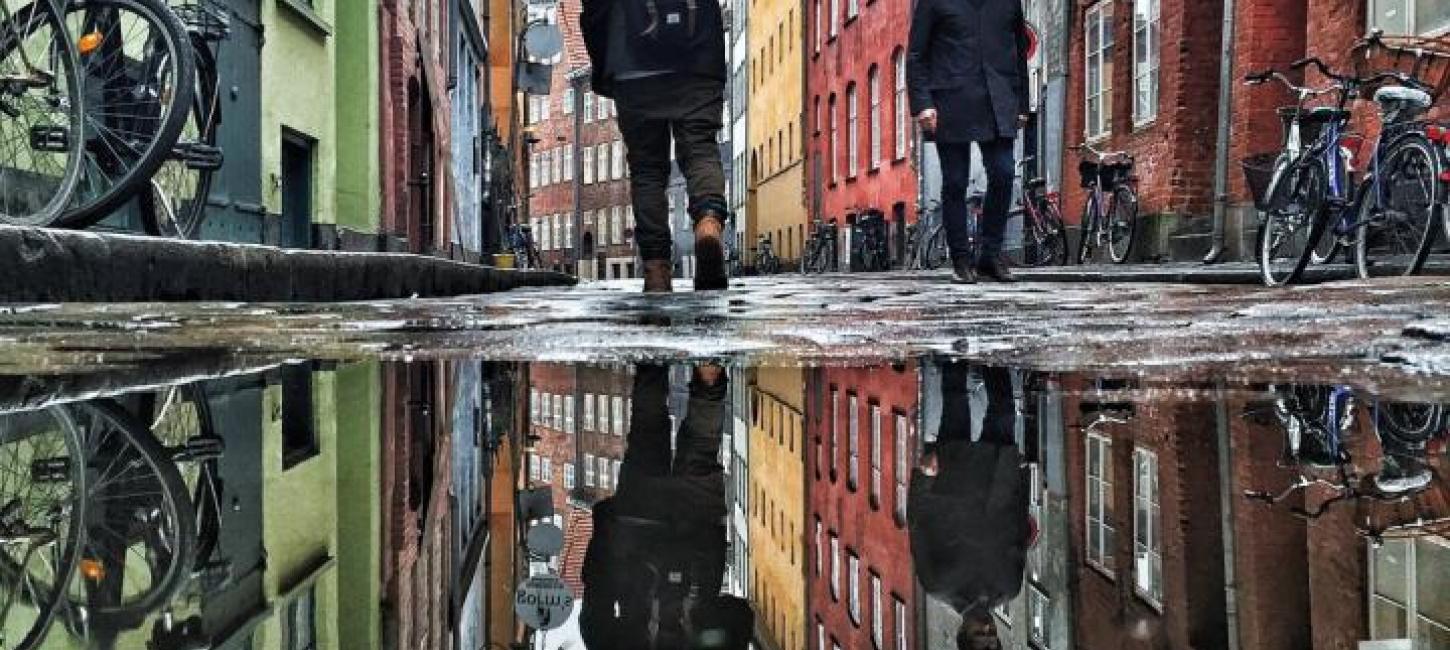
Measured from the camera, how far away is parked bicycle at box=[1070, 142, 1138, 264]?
15.9 meters

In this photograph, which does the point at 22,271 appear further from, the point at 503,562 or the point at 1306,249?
the point at 1306,249

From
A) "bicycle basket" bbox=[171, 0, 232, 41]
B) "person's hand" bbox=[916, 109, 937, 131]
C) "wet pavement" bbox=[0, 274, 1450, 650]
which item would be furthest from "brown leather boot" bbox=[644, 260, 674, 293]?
"wet pavement" bbox=[0, 274, 1450, 650]

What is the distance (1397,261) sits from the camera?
331 inches

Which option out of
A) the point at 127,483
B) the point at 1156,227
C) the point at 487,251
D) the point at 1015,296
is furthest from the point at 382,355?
the point at 487,251

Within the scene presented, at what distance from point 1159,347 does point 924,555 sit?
2531 mm

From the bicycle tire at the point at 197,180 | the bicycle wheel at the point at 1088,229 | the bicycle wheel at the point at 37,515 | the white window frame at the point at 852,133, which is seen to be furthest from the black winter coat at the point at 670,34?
the white window frame at the point at 852,133

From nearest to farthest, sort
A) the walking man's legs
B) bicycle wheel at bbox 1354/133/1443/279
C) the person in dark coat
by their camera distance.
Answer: bicycle wheel at bbox 1354/133/1443/279, the walking man's legs, the person in dark coat

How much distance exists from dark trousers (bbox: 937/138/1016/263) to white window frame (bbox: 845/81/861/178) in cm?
2293

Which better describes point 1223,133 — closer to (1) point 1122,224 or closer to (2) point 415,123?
(1) point 1122,224

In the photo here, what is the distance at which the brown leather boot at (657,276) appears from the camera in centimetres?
884

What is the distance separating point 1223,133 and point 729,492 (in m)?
13.5

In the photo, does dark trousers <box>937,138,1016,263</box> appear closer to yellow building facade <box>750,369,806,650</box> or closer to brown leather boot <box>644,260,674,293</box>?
brown leather boot <box>644,260,674,293</box>

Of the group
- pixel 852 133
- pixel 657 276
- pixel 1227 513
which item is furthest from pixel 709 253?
pixel 852 133

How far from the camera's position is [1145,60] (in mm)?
17062
